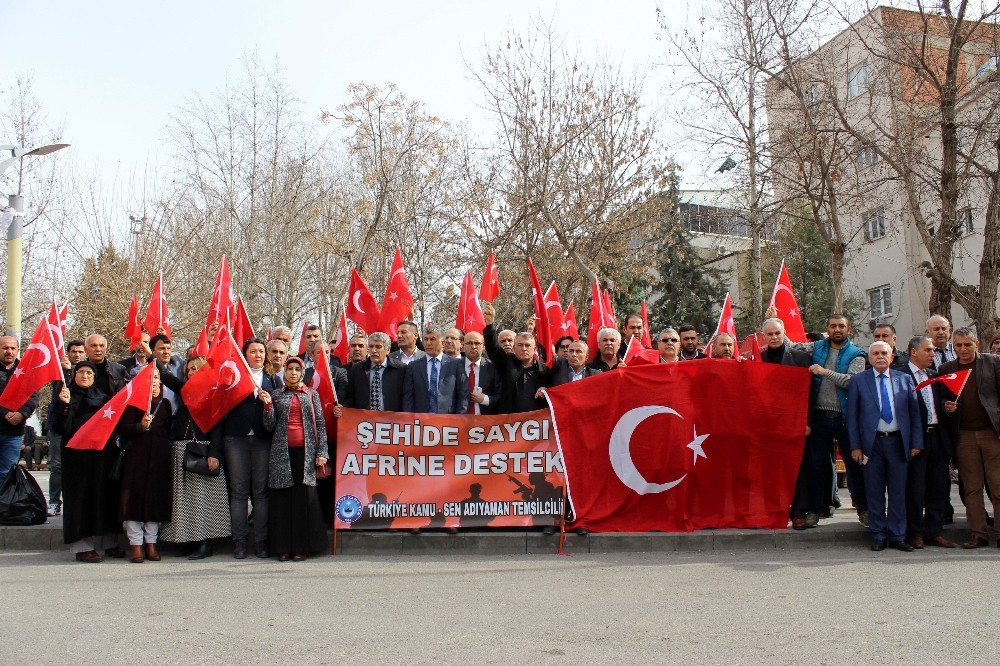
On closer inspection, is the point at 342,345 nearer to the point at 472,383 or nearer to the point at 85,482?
the point at 472,383

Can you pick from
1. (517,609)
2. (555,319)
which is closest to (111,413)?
(517,609)

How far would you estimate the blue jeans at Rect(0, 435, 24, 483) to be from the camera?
368 inches

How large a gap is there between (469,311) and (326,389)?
3038 millimetres

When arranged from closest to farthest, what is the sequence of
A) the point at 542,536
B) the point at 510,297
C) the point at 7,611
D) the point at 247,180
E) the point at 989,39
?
the point at 7,611
the point at 542,536
the point at 989,39
the point at 510,297
the point at 247,180

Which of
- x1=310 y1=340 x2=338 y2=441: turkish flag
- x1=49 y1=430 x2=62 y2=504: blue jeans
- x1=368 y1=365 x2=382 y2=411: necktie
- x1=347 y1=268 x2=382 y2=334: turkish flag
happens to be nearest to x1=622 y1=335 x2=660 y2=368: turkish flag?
x1=368 y1=365 x2=382 y2=411: necktie

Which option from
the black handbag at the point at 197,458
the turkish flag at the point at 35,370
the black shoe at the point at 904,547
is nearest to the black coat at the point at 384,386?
the black handbag at the point at 197,458

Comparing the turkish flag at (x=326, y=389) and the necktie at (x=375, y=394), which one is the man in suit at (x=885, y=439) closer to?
the necktie at (x=375, y=394)

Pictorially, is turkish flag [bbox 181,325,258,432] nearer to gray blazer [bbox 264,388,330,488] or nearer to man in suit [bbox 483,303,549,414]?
gray blazer [bbox 264,388,330,488]

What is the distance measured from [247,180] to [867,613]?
85.0 ft

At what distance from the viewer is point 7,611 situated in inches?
233

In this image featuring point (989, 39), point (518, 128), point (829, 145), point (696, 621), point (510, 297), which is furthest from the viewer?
point (510, 297)

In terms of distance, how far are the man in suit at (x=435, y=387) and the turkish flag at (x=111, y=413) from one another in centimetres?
248

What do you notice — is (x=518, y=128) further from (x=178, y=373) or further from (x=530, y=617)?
(x=530, y=617)

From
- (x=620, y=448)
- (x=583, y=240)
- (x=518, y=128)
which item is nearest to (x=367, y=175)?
(x=518, y=128)
